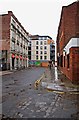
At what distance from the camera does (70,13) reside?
32781mm

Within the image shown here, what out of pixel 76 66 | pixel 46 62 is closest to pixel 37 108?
pixel 76 66

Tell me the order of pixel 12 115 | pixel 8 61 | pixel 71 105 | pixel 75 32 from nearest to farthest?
pixel 12 115 < pixel 71 105 < pixel 75 32 < pixel 8 61

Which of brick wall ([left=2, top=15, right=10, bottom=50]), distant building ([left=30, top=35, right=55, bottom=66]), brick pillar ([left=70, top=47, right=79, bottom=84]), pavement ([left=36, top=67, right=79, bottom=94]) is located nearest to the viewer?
pavement ([left=36, top=67, right=79, bottom=94])

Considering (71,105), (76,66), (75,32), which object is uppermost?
(75,32)

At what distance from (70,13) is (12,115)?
88.6 feet

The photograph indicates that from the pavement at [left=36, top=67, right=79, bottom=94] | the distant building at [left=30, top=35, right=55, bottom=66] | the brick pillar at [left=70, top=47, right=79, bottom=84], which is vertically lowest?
the pavement at [left=36, top=67, right=79, bottom=94]

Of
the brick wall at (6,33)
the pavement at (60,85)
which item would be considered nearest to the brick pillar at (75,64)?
the pavement at (60,85)

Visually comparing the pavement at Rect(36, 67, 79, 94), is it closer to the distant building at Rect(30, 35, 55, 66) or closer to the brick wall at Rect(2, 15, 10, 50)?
the brick wall at Rect(2, 15, 10, 50)

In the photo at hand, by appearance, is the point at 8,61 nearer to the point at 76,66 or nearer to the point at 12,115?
the point at 76,66

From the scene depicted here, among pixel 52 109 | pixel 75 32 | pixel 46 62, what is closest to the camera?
pixel 52 109

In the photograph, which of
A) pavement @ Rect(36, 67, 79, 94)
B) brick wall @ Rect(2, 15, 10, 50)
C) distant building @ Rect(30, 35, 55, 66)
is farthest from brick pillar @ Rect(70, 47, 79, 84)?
distant building @ Rect(30, 35, 55, 66)

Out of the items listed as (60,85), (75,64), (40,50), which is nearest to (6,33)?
(75,64)

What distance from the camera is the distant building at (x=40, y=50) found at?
118m

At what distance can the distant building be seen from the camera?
388 feet
